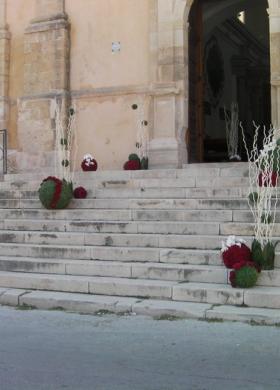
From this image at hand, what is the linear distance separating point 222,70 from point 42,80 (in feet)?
26.8

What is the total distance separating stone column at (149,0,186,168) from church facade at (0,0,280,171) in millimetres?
20

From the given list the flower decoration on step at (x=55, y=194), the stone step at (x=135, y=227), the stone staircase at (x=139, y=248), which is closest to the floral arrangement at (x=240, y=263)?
the stone staircase at (x=139, y=248)

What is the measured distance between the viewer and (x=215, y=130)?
1781 cm

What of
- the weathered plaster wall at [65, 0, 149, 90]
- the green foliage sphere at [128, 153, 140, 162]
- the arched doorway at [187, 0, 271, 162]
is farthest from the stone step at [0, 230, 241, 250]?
the weathered plaster wall at [65, 0, 149, 90]

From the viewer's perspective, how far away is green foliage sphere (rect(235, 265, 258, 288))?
595 centimetres

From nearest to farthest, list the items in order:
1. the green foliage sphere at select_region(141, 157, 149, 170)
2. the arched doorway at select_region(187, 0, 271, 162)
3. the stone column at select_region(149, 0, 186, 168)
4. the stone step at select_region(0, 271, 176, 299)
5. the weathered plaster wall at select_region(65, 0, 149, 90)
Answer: the stone step at select_region(0, 271, 176, 299) < the green foliage sphere at select_region(141, 157, 149, 170) < the stone column at select_region(149, 0, 186, 168) < the weathered plaster wall at select_region(65, 0, 149, 90) < the arched doorway at select_region(187, 0, 271, 162)

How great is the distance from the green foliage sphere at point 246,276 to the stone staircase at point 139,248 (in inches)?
3.9

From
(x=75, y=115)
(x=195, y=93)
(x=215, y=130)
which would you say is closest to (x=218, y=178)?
(x=195, y=93)

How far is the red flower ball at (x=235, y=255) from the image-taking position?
20.5 feet

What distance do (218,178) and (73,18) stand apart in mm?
5822

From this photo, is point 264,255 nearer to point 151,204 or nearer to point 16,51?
point 151,204

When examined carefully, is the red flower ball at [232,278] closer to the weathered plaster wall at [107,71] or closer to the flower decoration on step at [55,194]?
the flower decoration on step at [55,194]

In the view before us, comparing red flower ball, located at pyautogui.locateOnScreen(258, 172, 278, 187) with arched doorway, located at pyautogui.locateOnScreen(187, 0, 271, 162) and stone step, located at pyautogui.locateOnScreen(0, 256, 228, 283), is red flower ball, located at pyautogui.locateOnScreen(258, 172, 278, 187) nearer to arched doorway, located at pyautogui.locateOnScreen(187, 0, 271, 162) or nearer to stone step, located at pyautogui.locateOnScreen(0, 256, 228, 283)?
stone step, located at pyautogui.locateOnScreen(0, 256, 228, 283)

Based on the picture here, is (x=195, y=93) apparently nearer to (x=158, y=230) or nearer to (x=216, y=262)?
(x=158, y=230)
